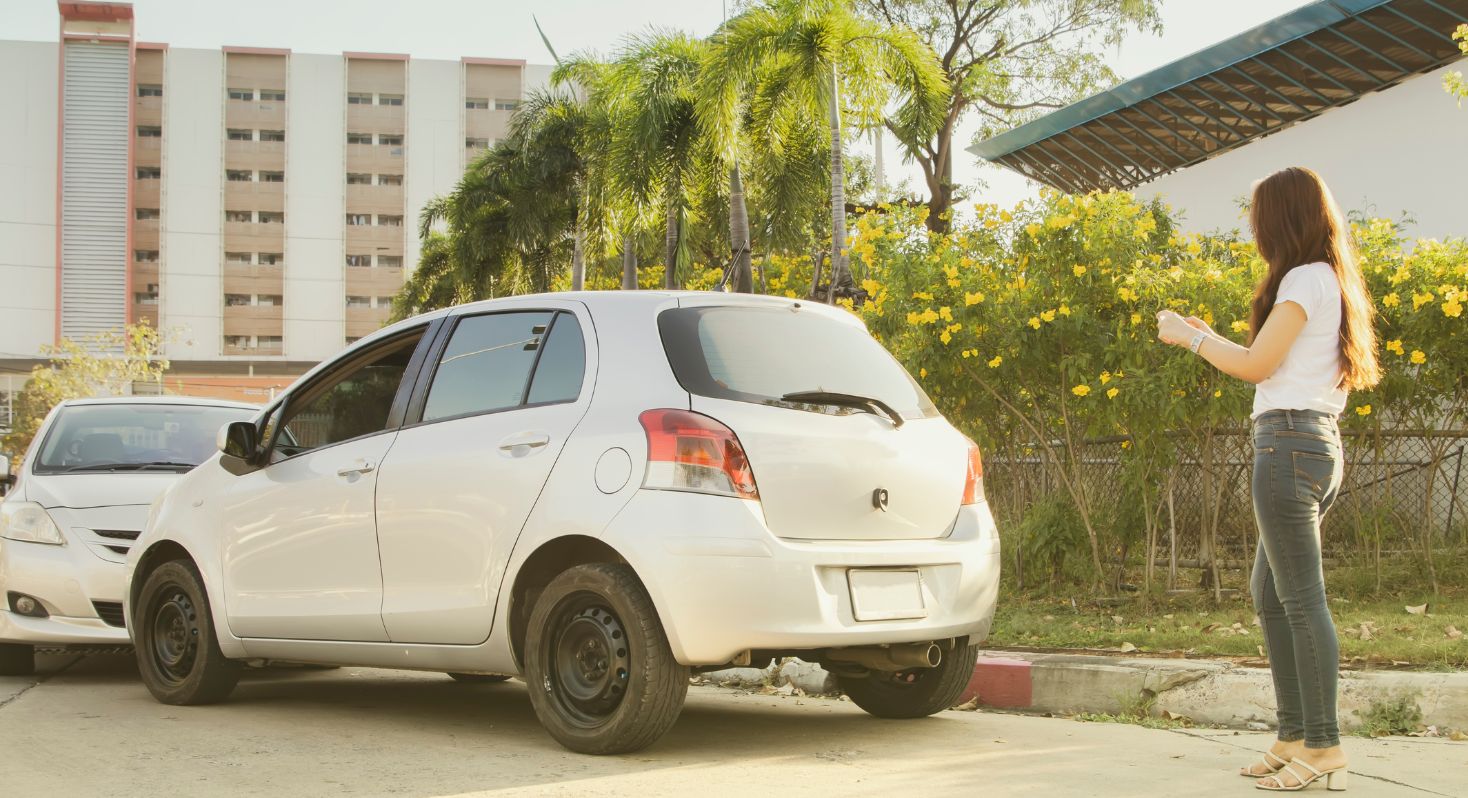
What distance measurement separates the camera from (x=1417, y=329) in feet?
27.6

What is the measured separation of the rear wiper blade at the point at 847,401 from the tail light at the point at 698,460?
1.18 feet

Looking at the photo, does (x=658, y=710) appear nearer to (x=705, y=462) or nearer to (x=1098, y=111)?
(x=705, y=462)

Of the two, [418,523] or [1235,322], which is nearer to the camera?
[418,523]

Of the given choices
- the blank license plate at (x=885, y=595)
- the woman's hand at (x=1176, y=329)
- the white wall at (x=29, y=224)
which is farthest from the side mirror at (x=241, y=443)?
the white wall at (x=29, y=224)

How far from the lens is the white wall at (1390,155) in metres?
22.1

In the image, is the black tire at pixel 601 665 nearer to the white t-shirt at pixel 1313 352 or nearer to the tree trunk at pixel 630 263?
the white t-shirt at pixel 1313 352

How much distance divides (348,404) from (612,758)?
2109mm

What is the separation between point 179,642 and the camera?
645 cm

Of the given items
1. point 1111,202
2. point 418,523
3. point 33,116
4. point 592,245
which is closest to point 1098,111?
point 592,245

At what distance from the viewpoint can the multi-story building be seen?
80375mm

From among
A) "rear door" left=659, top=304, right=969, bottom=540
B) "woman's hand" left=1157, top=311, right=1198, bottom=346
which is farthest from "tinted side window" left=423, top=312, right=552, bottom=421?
"woman's hand" left=1157, top=311, right=1198, bottom=346

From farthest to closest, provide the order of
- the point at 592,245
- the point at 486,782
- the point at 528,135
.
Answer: the point at 528,135 < the point at 592,245 < the point at 486,782

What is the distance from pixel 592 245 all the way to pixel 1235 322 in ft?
68.4

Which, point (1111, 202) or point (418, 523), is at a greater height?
point (1111, 202)
